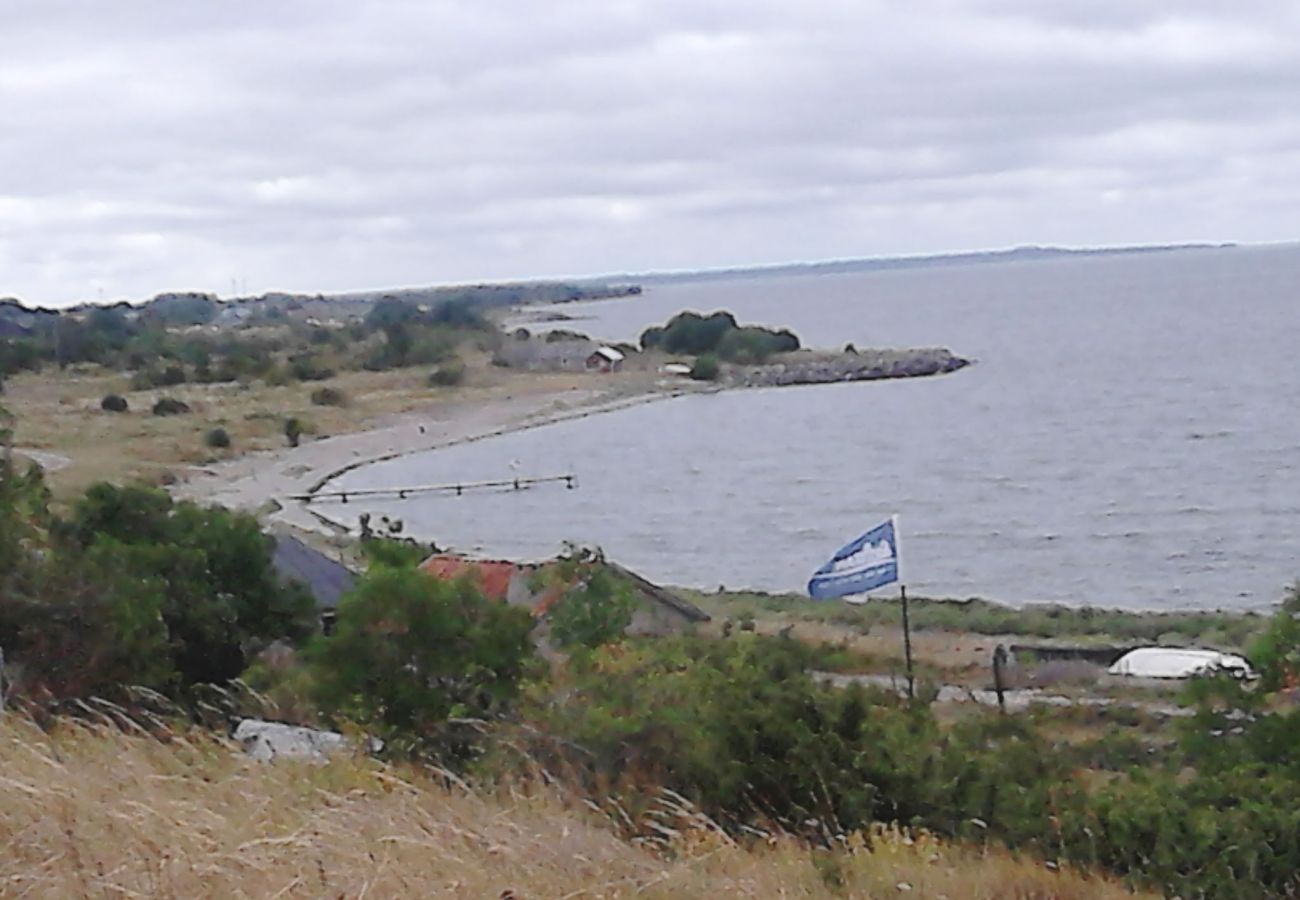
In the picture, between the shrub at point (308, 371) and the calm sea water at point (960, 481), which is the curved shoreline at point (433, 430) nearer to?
the calm sea water at point (960, 481)

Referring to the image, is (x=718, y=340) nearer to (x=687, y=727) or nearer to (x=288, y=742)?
(x=687, y=727)

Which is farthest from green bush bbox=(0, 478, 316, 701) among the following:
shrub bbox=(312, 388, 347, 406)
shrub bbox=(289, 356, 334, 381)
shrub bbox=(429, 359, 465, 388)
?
shrub bbox=(289, 356, 334, 381)

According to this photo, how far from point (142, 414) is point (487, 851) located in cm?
8424

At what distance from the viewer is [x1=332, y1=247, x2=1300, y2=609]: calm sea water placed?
42625 mm

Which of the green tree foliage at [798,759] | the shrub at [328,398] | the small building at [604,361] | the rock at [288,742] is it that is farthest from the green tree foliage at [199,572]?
the small building at [604,361]

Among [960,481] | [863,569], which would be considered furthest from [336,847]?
[960,481]

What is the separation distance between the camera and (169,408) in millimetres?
84500

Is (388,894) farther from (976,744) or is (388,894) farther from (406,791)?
(976,744)

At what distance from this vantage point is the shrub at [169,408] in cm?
8400

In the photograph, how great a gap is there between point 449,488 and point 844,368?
5464 centimetres

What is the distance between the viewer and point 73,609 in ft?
37.7

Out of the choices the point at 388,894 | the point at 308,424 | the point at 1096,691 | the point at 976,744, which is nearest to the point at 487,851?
the point at 388,894

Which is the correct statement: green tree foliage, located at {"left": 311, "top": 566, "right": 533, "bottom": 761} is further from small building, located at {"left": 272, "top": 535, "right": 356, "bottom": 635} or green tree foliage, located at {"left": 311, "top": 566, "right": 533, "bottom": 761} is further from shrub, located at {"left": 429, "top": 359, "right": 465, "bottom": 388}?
shrub, located at {"left": 429, "top": 359, "right": 465, "bottom": 388}

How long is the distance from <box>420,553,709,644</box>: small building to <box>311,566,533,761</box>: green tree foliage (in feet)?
21.6
